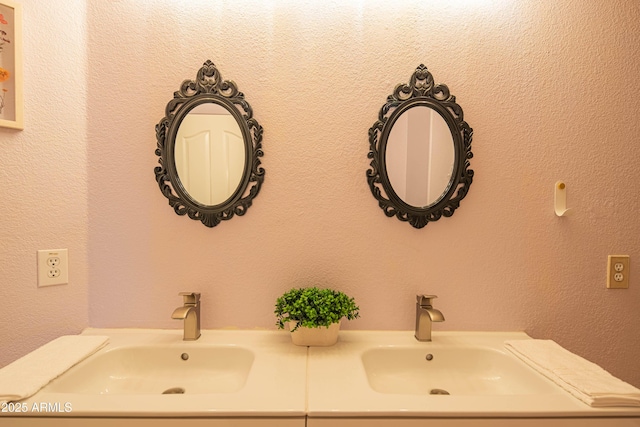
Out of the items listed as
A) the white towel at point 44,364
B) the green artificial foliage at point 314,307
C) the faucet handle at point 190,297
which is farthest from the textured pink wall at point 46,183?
the green artificial foliage at point 314,307

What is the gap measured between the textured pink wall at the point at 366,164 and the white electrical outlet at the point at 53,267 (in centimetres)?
7

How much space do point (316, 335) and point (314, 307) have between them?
9 cm

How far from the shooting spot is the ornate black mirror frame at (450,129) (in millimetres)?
1149

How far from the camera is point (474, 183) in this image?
1.17 metres

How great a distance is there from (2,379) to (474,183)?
140 centimetres

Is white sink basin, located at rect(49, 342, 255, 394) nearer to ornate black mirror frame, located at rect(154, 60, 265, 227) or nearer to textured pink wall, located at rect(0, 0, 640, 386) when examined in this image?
textured pink wall, located at rect(0, 0, 640, 386)

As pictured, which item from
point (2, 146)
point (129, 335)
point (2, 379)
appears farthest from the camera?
point (129, 335)

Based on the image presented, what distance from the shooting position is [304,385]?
0.83 m

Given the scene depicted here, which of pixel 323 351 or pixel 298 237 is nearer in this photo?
pixel 323 351

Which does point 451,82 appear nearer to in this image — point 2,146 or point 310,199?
point 310,199

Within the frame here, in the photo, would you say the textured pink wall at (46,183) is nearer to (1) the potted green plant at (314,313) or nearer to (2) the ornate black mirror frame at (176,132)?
(2) the ornate black mirror frame at (176,132)

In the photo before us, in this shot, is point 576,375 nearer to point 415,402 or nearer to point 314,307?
point 415,402

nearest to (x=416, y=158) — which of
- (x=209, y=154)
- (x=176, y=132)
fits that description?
(x=209, y=154)

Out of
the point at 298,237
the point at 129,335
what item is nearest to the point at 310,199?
the point at 298,237
